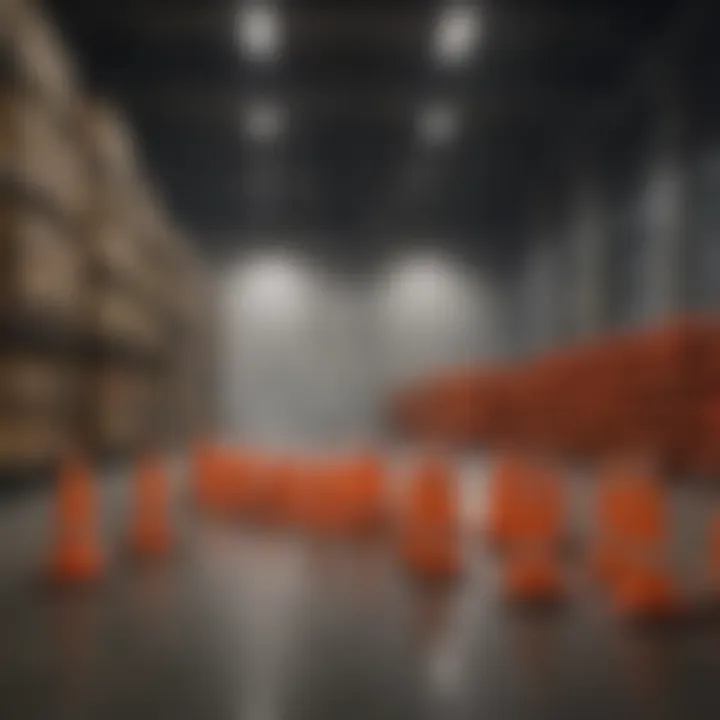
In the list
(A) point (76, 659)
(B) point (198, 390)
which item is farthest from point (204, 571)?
(B) point (198, 390)

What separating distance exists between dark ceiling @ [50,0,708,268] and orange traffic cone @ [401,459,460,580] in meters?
2.21

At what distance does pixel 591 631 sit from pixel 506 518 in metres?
1.87

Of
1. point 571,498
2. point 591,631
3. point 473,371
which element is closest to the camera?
point 591,631

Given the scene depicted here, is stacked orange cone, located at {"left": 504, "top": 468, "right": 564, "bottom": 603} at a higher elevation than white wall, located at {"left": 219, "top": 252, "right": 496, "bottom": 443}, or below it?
below

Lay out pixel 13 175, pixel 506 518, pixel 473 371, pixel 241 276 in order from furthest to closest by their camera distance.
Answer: pixel 473 371
pixel 241 276
pixel 13 175
pixel 506 518

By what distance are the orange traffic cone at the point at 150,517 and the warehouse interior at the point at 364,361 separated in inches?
0.9

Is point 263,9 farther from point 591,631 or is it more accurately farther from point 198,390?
point 198,390

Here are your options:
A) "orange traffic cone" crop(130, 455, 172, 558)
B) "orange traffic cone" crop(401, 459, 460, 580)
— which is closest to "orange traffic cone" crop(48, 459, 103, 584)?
"orange traffic cone" crop(130, 455, 172, 558)

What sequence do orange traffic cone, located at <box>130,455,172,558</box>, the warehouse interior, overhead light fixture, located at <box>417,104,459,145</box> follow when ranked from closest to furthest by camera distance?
the warehouse interior → orange traffic cone, located at <box>130,455,172,558</box> → overhead light fixture, located at <box>417,104,459,145</box>

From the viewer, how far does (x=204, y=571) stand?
355 centimetres

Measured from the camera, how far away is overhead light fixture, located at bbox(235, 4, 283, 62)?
15.4ft

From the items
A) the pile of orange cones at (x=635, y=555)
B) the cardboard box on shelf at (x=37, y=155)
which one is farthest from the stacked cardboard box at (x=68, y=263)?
the pile of orange cones at (x=635, y=555)

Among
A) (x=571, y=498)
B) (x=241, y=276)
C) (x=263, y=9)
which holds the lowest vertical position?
(x=571, y=498)

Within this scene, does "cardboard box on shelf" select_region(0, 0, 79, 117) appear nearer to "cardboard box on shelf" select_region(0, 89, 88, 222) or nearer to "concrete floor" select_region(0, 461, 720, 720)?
"cardboard box on shelf" select_region(0, 89, 88, 222)
